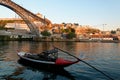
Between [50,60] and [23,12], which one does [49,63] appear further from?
[23,12]

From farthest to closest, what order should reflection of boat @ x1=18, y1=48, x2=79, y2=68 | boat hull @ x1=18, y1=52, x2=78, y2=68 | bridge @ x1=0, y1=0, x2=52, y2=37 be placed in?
bridge @ x1=0, y1=0, x2=52, y2=37, reflection of boat @ x1=18, y1=48, x2=79, y2=68, boat hull @ x1=18, y1=52, x2=78, y2=68

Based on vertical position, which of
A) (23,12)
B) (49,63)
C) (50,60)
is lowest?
(49,63)

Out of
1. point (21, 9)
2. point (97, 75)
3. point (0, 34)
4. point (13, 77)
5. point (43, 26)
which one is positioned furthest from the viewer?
point (43, 26)

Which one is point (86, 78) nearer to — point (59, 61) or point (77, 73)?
point (77, 73)

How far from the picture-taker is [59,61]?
27312mm

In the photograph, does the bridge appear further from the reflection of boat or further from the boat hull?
the reflection of boat

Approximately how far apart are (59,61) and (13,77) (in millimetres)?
5645

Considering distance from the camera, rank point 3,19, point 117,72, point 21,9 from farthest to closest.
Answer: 1. point 3,19
2. point 21,9
3. point 117,72

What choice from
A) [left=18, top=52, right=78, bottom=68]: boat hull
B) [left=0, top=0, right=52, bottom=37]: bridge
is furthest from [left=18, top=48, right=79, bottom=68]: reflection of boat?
[left=0, top=0, right=52, bottom=37]: bridge

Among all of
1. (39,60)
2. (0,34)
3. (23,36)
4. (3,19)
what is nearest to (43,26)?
(23,36)

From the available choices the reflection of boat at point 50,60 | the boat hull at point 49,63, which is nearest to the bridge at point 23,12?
the boat hull at point 49,63

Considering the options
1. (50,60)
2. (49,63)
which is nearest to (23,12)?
(50,60)

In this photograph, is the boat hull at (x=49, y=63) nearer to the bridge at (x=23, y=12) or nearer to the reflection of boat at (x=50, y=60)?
the reflection of boat at (x=50, y=60)

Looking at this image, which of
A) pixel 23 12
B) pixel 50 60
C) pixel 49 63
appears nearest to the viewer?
pixel 49 63
